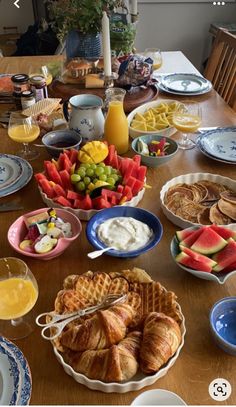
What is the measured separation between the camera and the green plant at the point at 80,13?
198cm

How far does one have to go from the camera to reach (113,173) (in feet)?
A: 4.53

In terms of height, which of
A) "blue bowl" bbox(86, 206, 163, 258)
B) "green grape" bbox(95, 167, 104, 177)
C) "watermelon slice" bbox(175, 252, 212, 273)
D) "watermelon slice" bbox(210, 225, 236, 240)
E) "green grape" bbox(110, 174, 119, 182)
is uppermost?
"green grape" bbox(95, 167, 104, 177)

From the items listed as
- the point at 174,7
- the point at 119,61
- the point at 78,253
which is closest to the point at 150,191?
the point at 78,253

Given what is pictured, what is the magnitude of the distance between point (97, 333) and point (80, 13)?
65.8 inches

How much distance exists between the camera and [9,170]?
60.3 inches

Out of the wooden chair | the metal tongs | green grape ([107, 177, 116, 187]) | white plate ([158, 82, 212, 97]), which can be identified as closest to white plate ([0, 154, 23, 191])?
green grape ([107, 177, 116, 187])

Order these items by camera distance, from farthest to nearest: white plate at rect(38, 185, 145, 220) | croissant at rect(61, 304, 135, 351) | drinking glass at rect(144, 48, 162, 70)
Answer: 1. drinking glass at rect(144, 48, 162, 70)
2. white plate at rect(38, 185, 145, 220)
3. croissant at rect(61, 304, 135, 351)

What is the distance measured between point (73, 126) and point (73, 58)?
2.62 ft

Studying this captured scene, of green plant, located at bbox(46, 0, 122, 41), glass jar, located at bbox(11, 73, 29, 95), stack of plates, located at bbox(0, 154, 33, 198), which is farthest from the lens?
green plant, located at bbox(46, 0, 122, 41)

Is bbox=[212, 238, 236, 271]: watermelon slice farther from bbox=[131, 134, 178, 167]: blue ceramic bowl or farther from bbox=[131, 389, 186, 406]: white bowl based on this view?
bbox=[131, 134, 178, 167]: blue ceramic bowl

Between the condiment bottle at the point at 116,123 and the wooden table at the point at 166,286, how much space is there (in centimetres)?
18

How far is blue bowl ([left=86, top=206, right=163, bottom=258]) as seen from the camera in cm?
110

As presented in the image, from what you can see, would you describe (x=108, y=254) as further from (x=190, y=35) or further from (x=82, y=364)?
(x=190, y=35)

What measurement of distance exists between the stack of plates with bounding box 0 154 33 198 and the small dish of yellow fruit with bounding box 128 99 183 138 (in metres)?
0.48
